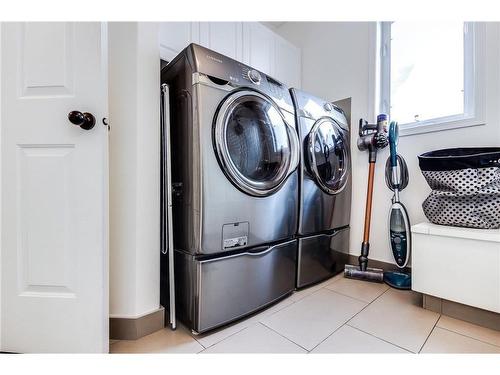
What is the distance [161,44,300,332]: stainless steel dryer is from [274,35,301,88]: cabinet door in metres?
0.75

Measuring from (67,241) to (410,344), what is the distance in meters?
1.38

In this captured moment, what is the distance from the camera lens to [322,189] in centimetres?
144

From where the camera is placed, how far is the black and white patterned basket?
1.02m

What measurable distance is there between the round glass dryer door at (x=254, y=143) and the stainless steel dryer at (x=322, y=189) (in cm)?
18

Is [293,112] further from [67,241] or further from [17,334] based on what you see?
[17,334]

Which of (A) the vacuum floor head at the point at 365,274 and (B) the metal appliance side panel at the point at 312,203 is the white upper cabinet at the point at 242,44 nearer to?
(B) the metal appliance side panel at the point at 312,203

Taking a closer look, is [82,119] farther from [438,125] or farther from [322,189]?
[438,125]

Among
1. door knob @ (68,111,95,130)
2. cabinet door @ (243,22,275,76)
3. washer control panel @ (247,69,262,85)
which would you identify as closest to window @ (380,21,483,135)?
cabinet door @ (243,22,275,76)

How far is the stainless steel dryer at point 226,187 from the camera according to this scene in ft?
3.02

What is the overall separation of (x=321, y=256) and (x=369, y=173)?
70 cm

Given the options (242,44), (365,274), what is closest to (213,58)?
(242,44)

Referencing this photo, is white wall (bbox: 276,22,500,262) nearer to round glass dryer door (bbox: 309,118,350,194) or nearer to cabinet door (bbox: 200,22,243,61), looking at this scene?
round glass dryer door (bbox: 309,118,350,194)

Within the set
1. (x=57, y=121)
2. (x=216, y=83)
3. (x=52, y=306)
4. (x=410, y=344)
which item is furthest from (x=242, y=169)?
(x=410, y=344)

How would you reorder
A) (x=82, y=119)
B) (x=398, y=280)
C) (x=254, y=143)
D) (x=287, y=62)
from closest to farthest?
(x=82, y=119) < (x=254, y=143) < (x=398, y=280) < (x=287, y=62)
